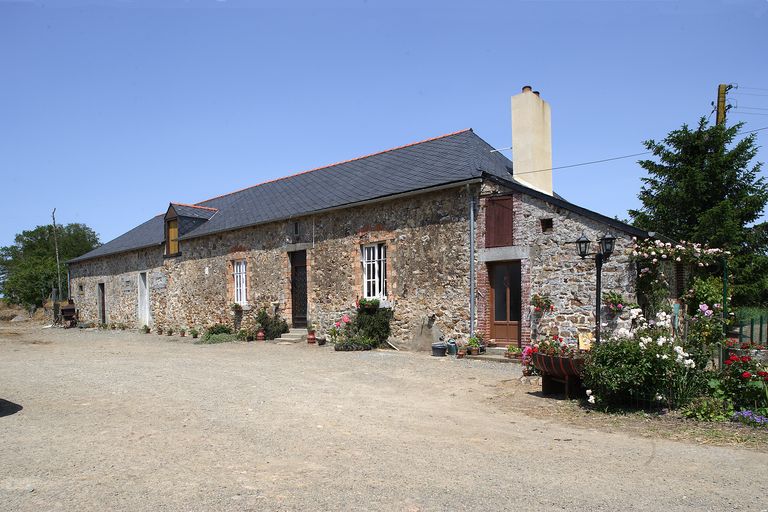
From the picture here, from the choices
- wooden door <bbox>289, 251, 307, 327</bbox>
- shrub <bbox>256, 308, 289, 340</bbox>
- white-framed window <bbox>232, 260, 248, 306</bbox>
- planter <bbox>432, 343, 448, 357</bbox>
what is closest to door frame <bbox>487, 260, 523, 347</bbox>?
planter <bbox>432, 343, 448, 357</bbox>

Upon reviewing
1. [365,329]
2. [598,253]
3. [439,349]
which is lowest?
[439,349]

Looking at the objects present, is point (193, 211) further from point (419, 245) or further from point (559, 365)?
point (559, 365)

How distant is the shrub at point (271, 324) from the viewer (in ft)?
55.3

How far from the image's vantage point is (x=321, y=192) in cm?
1734

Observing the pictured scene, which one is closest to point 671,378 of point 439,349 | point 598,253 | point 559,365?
point 559,365

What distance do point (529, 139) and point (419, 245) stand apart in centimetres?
384

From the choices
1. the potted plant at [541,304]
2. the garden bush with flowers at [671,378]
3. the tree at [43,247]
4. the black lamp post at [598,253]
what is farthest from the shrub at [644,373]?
the tree at [43,247]

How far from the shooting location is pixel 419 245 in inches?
519

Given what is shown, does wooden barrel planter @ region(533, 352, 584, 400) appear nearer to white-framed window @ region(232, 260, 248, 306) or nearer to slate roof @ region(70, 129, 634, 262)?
slate roof @ region(70, 129, 634, 262)

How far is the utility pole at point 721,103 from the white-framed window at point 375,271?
12260 mm

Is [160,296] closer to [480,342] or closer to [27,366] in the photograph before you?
[27,366]

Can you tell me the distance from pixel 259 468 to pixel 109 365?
8.00 m

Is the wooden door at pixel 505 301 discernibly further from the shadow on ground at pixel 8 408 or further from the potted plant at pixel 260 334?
the shadow on ground at pixel 8 408

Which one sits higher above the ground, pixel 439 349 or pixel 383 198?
pixel 383 198
